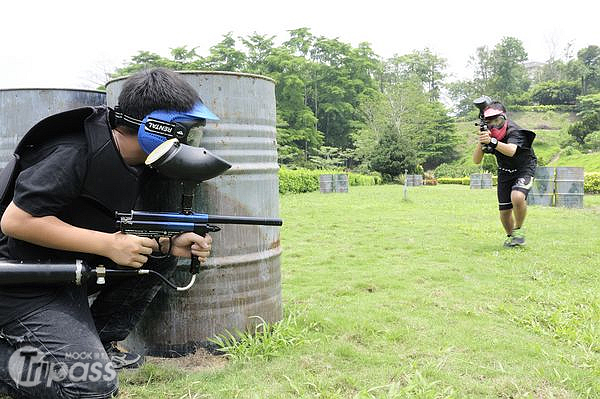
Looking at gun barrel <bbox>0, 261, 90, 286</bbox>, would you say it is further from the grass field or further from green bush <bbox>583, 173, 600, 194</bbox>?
green bush <bbox>583, 173, 600, 194</bbox>

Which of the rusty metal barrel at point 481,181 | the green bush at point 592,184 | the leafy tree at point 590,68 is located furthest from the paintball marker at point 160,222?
the leafy tree at point 590,68

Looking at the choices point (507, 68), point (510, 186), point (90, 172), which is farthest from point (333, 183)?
point (507, 68)

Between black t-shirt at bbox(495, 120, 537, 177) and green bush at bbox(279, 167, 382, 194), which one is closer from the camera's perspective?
black t-shirt at bbox(495, 120, 537, 177)

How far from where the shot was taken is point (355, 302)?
4203 millimetres

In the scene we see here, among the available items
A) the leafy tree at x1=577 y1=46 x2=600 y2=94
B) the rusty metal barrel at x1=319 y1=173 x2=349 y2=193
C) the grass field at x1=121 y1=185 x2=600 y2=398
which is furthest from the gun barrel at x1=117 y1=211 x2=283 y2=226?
the leafy tree at x1=577 y1=46 x2=600 y2=94

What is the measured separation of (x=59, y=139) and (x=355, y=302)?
258cm

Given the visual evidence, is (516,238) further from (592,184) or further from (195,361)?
(592,184)

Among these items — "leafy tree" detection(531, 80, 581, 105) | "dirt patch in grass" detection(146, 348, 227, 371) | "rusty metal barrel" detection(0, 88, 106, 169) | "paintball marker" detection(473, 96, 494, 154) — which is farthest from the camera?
"leafy tree" detection(531, 80, 581, 105)

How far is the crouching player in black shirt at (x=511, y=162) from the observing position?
646 cm

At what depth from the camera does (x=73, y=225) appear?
8.11ft

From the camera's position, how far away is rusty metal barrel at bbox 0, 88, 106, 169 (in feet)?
11.9

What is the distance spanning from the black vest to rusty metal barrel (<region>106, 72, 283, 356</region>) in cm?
51

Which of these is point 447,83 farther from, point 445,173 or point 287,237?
point 287,237

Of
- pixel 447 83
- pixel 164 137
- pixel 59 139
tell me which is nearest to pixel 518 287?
pixel 164 137
